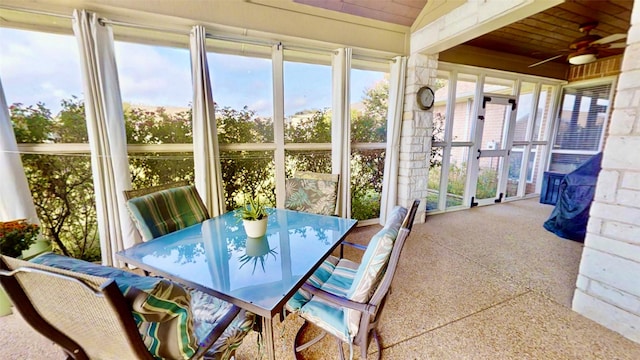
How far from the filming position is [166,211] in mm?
1736

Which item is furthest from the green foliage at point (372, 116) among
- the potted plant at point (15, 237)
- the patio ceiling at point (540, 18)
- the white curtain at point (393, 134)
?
the potted plant at point (15, 237)

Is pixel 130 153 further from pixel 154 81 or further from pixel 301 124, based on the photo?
pixel 301 124

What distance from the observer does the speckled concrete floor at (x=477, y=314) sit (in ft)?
4.94

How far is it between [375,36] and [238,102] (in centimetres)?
181

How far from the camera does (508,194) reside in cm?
485

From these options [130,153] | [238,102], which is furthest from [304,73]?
[130,153]

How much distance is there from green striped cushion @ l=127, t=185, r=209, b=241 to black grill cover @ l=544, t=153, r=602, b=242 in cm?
420

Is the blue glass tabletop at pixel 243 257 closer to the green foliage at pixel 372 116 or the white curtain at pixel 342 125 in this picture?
the white curtain at pixel 342 125

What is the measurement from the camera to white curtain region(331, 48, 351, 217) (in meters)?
2.91

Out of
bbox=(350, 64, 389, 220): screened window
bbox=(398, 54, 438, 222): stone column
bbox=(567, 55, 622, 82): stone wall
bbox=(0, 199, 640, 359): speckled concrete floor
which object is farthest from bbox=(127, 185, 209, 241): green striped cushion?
bbox=(567, 55, 622, 82): stone wall

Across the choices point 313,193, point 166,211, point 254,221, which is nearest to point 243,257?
point 254,221

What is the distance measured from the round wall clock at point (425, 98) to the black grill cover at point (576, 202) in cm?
204

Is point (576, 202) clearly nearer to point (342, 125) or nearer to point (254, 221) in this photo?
point (342, 125)

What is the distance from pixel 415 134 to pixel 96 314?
339 cm
